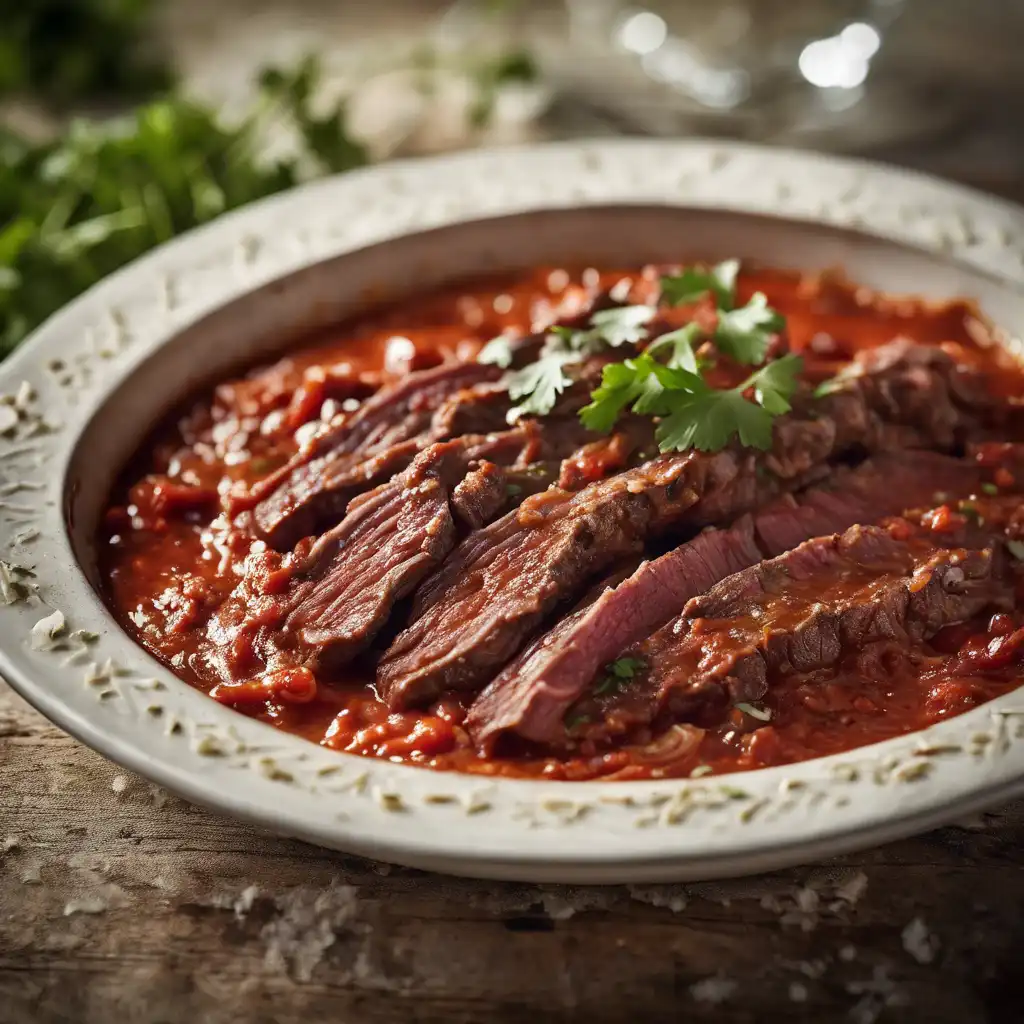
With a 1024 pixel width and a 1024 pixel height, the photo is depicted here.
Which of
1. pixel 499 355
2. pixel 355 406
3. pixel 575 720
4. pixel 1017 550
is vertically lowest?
pixel 1017 550

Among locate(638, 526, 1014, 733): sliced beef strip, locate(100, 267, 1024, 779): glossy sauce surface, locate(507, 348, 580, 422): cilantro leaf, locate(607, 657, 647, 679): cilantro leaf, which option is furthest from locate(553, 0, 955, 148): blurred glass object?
locate(607, 657, 647, 679): cilantro leaf

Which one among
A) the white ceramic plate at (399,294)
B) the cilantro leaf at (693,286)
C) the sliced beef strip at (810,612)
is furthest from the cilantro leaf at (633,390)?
the white ceramic plate at (399,294)

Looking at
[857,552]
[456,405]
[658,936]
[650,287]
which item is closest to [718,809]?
[658,936]

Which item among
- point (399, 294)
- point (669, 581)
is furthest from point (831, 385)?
point (399, 294)

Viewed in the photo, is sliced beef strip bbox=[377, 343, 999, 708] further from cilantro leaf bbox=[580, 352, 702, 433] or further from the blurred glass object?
the blurred glass object

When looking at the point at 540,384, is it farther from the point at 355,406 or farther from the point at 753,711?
the point at 753,711

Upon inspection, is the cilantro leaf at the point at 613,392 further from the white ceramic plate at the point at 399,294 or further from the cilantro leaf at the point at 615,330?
the white ceramic plate at the point at 399,294
